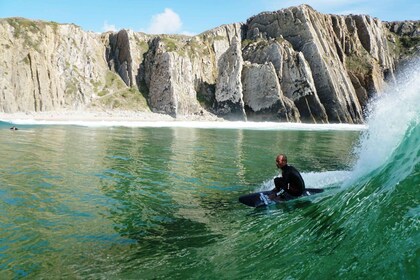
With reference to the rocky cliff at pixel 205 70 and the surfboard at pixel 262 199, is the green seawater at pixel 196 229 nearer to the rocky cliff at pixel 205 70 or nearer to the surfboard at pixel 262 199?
the surfboard at pixel 262 199

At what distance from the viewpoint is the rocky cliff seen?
95125mm

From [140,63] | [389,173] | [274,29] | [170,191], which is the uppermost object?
[274,29]

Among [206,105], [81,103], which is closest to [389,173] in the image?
[81,103]

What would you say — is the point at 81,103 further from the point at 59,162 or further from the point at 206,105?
the point at 59,162

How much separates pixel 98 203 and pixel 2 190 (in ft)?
14.4

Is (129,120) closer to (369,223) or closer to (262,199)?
(262,199)

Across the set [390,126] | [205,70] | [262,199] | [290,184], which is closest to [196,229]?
[262,199]

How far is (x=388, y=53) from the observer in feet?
505

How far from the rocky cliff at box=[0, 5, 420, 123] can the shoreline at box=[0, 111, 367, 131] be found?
3748 mm

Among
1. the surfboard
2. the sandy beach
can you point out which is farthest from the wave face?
the sandy beach

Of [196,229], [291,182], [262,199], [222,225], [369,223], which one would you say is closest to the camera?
[369,223]

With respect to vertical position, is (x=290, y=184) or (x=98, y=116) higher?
(x=98, y=116)

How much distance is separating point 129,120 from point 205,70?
130 ft

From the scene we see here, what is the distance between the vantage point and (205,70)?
123875mm
